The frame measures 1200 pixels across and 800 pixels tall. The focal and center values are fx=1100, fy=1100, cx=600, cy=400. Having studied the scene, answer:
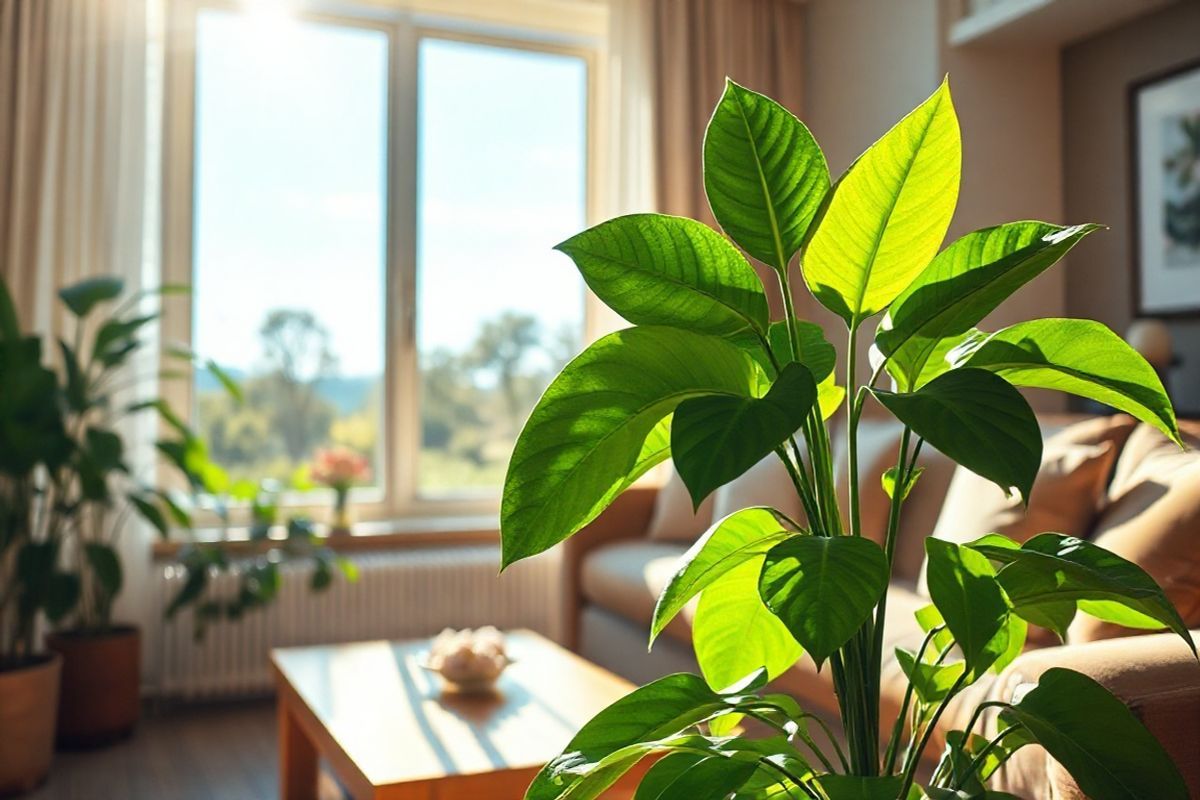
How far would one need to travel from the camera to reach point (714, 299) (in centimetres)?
96

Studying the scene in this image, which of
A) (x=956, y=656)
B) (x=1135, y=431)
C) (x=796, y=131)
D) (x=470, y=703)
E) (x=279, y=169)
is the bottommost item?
(x=470, y=703)

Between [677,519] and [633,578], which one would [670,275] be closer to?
[633,578]

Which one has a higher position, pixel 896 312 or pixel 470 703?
pixel 896 312

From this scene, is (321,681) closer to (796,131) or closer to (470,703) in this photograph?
(470,703)

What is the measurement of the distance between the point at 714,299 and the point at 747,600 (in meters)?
0.32

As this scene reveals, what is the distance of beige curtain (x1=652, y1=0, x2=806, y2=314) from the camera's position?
4348mm

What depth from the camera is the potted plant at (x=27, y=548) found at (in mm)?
2861

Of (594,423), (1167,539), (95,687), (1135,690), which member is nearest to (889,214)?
(594,423)

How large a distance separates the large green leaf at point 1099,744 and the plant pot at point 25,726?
2.73 meters

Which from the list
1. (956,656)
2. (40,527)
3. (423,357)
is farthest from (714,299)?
(423,357)

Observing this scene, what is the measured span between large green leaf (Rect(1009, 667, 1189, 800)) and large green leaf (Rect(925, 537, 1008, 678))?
0.06 metres

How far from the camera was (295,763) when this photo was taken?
273 cm

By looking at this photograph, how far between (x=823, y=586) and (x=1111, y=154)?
341 cm

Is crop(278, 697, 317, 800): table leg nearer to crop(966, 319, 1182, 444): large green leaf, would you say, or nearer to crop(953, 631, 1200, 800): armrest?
crop(953, 631, 1200, 800): armrest
